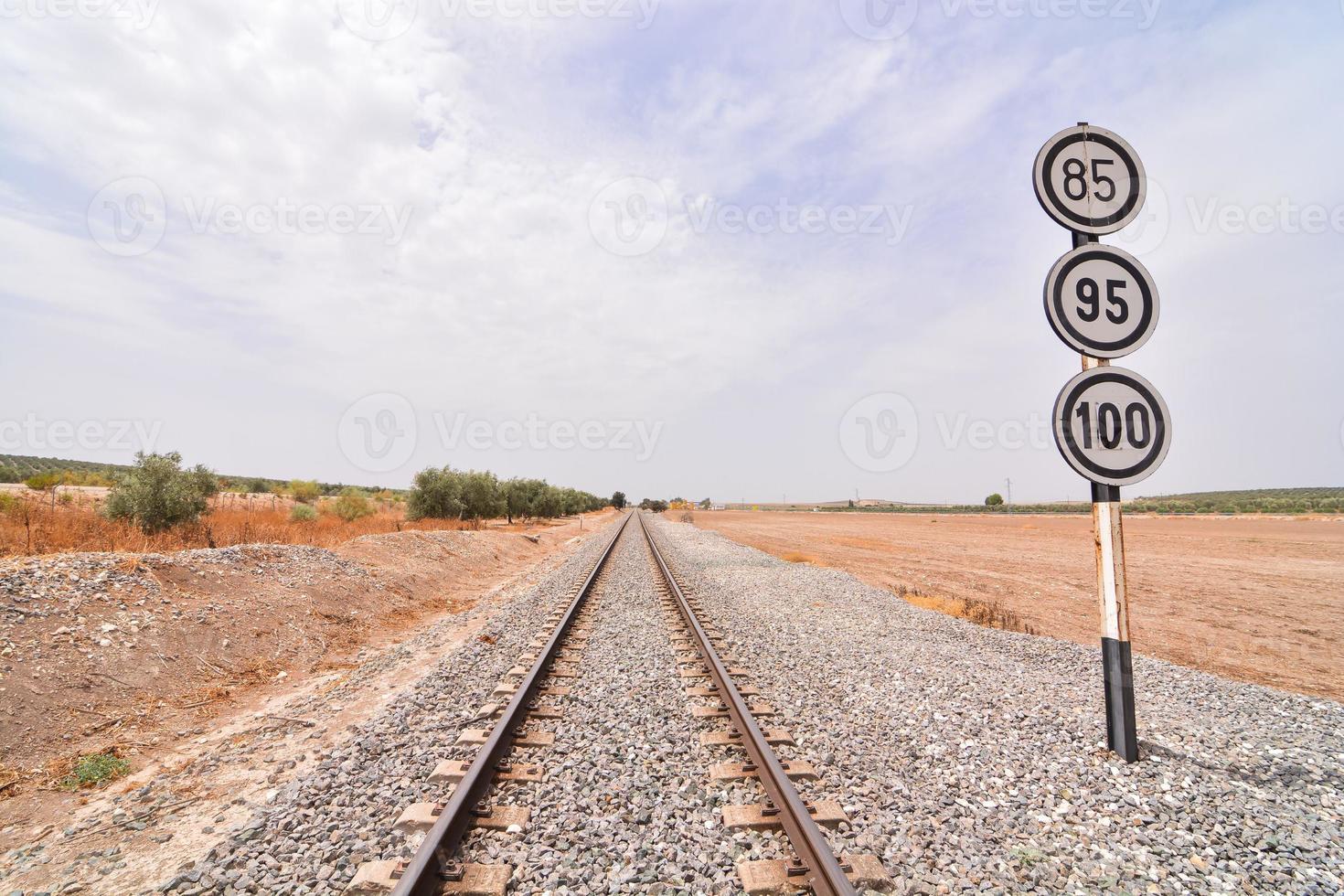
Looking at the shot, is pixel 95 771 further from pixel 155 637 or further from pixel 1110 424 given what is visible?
pixel 1110 424

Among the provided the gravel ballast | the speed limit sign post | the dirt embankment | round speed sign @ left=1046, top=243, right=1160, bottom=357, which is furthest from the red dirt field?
the dirt embankment

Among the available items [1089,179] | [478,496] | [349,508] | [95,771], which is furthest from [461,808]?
[478,496]

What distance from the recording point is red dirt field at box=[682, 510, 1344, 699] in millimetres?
10414

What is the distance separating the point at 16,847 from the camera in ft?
12.1

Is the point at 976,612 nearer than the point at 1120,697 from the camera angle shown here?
No

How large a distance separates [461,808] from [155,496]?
16670 millimetres

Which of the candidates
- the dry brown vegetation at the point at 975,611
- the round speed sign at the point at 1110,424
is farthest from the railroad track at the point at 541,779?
the dry brown vegetation at the point at 975,611

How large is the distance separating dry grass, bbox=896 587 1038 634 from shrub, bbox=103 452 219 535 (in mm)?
18823

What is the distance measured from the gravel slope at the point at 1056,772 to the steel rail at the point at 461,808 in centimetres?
221

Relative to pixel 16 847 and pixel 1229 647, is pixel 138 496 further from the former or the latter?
pixel 1229 647

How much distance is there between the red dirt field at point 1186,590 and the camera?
410 inches

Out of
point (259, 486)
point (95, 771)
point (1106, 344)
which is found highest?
point (1106, 344)

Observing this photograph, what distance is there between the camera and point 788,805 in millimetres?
3479

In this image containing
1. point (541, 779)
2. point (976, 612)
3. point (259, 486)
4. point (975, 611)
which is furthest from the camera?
point (259, 486)
